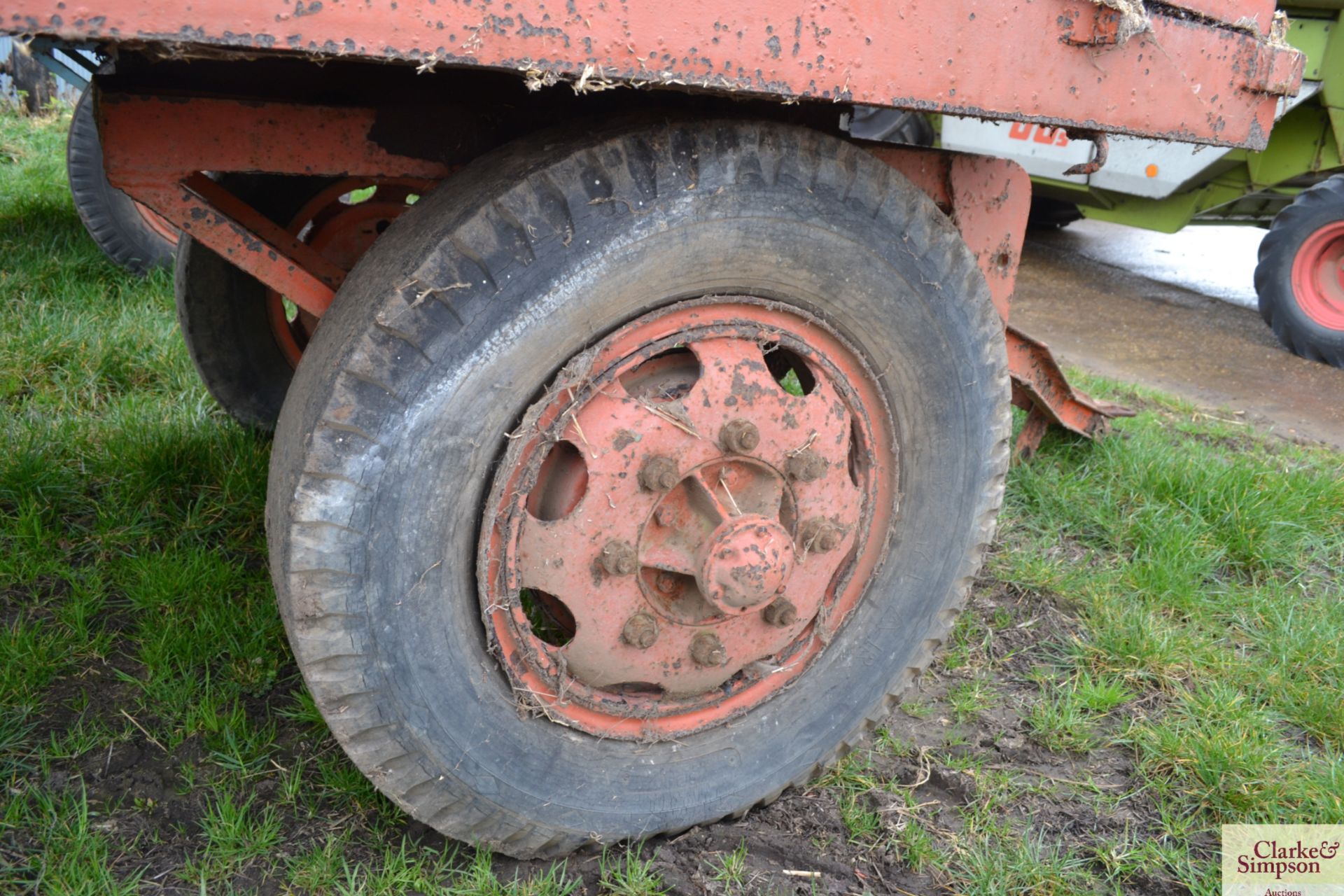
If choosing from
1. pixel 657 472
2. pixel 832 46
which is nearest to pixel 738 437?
pixel 657 472

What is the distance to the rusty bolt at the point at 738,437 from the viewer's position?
1.71 m

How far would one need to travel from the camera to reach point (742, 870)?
188 cm

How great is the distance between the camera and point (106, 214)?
443 cm

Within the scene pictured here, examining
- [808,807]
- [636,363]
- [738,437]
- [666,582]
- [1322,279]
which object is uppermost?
[1322,279]

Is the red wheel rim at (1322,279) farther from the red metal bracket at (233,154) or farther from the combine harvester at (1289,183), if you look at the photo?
the red metal bracket at (233,154)

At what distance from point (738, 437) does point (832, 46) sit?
62 centimetres

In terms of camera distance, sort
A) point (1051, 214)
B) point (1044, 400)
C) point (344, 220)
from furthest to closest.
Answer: point (1051, 214) → point (1044, 400) → point (344, 220)

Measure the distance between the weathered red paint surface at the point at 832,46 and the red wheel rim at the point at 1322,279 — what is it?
185 inches

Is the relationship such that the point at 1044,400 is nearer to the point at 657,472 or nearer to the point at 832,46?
the point at 657,472

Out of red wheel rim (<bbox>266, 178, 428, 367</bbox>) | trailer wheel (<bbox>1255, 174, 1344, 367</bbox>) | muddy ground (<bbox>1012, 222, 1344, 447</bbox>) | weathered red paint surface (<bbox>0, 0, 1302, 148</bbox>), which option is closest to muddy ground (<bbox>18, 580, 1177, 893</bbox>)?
red wheel rim (<bbox>266, 178, 428, 367</bbox>)

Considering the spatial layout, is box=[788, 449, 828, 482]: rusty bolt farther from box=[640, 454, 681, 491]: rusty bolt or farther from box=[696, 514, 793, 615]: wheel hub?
box=[640, 454, 681, 491]: rusty bolt

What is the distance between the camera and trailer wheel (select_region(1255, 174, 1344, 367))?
5758 millimetres

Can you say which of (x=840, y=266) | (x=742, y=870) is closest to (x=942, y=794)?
(x=742, y=870)

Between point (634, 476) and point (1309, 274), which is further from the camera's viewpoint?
point (1309, 274)
